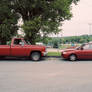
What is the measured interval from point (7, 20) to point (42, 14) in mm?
4182

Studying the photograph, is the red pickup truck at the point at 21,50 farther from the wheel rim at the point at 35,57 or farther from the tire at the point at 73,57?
the tire at the point at 73,57

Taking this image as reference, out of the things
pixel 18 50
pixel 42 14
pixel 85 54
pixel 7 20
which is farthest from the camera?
pixel 42 14

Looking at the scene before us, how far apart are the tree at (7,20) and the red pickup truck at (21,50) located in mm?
3968

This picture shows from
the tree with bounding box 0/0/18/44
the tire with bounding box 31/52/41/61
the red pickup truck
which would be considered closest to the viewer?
the red pickup truck

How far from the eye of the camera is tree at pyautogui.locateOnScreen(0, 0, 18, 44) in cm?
1259

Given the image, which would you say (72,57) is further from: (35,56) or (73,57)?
(35,56)

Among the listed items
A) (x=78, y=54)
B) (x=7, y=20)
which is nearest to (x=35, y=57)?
(x=78, y=54)

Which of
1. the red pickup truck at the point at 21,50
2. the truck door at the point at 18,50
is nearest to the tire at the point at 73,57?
the red pickup truck at the point at 21,50

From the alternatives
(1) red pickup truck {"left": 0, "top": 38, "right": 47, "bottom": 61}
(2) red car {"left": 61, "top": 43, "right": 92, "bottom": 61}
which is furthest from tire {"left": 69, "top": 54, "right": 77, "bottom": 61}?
(1) red pickup truck {"left": 0, "top": 38, "right": 47, "bottom": 61}

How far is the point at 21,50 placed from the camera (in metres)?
9.40

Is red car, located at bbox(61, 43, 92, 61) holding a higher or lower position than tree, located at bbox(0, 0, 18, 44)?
lower

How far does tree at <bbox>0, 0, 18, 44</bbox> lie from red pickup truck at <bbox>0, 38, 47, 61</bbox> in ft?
13.0

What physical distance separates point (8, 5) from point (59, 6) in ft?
19.6

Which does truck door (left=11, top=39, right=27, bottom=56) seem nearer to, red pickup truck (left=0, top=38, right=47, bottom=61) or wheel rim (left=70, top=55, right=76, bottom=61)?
red pickup truck (left=0, top=38, right=47, bottom=61)
